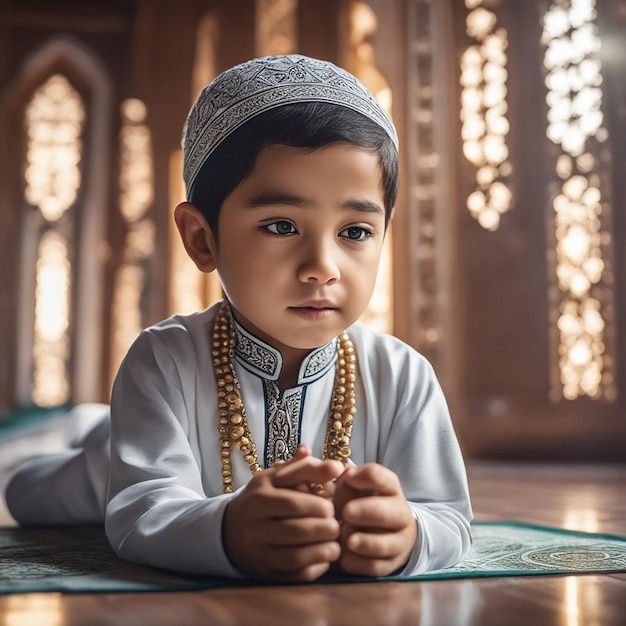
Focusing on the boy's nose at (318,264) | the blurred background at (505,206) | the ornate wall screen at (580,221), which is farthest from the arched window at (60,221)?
the boy's nose at (318,264)

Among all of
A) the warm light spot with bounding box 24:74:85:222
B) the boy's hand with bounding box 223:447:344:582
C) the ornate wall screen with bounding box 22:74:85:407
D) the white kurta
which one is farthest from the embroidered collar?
the warm light spot with bounding box 24:74:85:222

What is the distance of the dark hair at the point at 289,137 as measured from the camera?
1.07 meters

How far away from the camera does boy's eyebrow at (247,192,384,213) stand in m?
1.04

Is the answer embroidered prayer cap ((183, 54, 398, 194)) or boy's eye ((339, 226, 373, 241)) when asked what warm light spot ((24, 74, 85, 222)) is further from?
boy's eye ((339, 226, 373, 241))

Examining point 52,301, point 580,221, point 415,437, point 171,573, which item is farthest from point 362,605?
point 52,301

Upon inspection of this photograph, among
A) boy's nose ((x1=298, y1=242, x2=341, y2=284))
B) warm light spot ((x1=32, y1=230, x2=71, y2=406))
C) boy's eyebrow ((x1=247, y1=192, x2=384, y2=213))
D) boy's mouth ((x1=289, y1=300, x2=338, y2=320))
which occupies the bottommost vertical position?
boy's mouth ((x1=289, y1=300, x2=338, y2=320))

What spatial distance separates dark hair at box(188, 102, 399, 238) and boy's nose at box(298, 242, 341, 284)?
13 cm

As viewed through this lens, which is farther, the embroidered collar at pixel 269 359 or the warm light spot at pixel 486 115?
the warm light spot at pixel 486 115

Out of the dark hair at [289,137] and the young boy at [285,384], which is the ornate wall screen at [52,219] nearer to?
the young boy at [285,384]

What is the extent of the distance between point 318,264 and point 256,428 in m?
0.29

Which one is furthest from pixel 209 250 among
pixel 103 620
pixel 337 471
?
pixel 103 620

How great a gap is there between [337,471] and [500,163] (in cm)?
335

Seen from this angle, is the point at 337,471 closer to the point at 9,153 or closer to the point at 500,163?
the point at 500,163

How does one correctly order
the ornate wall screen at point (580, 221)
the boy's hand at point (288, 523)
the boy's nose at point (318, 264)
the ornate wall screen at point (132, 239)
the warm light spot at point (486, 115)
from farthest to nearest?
the ornate wall screen at point (132, 239) < the warm light spot at point (486, 115) < the ornate wall screen at point (580, 221) < the boy's nose at point (318, 264) < the boy's hand at point (288, 523)
